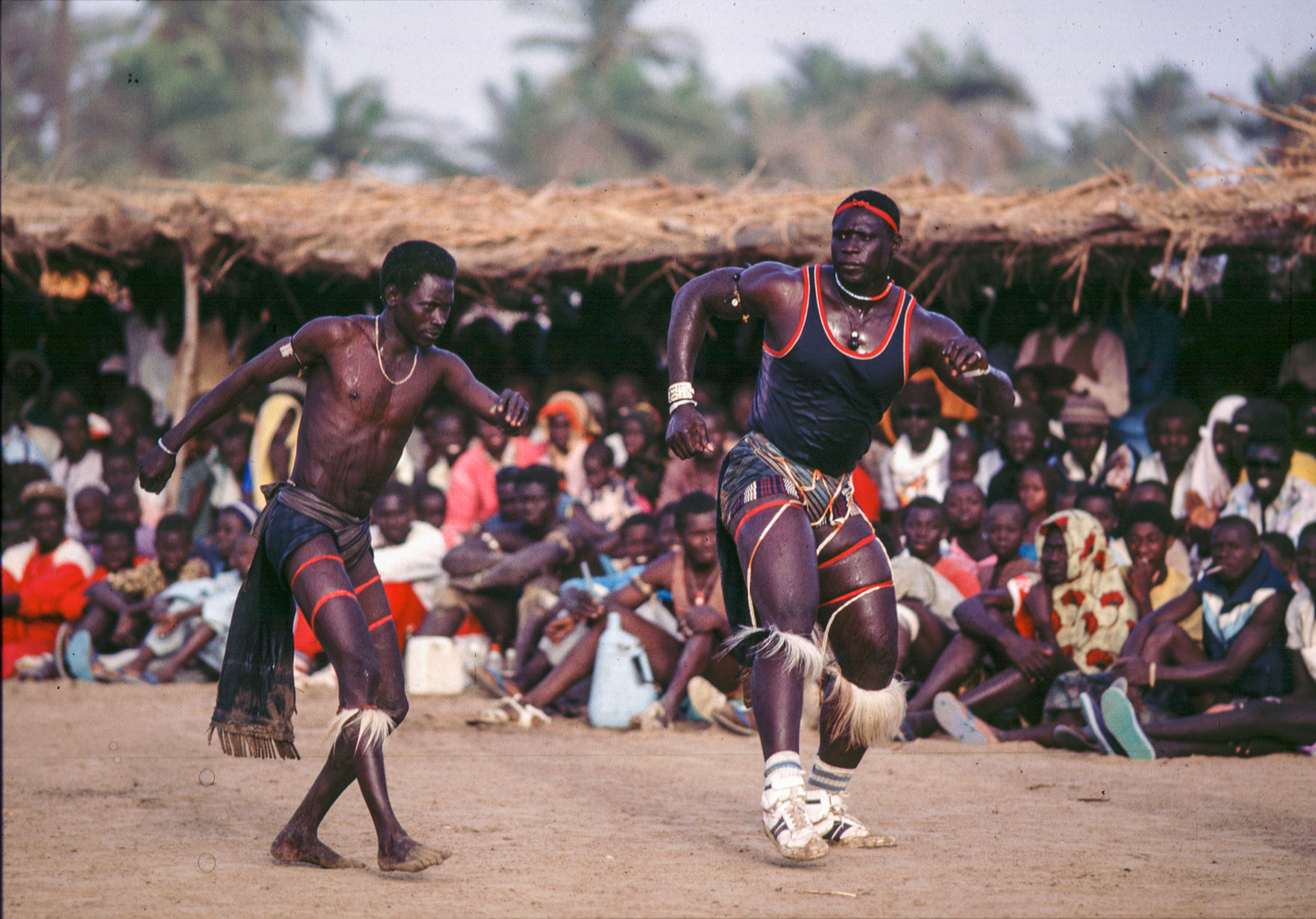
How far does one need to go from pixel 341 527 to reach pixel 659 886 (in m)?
1.51

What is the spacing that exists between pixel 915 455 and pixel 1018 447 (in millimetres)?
741

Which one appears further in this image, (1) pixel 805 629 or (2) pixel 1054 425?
(2) pixel 1054 425

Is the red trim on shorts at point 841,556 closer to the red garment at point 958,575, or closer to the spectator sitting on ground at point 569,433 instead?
the red garment at point 958,575

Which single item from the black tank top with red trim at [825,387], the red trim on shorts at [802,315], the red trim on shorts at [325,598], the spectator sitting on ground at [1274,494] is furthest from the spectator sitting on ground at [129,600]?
the spectator sitting on ground at [1274,494]

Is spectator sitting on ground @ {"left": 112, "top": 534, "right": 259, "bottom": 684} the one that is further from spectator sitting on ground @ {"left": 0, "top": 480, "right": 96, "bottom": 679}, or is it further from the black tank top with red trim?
the black tank top with red trim

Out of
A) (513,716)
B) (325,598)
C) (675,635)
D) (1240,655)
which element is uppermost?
(325,598)

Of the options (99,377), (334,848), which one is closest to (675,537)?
(334,848)

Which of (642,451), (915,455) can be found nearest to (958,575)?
(915,455)

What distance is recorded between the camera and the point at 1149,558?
726 cm

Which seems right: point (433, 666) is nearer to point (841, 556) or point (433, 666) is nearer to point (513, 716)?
point (513, 716)

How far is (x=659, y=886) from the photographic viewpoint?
155 inches

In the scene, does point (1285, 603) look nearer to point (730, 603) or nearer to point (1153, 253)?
point (1153, 253)

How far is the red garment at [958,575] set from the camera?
7.58 m

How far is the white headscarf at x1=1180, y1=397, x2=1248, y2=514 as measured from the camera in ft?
26.5
